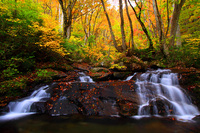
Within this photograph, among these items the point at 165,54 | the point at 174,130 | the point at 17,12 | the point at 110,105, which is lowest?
the point at 174,130

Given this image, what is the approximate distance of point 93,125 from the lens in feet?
11.2

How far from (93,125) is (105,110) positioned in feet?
3.35

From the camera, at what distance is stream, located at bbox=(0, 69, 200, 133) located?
3.30m

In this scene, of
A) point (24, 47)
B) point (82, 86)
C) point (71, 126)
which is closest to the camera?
point (71, 126)

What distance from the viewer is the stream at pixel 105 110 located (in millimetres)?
3303

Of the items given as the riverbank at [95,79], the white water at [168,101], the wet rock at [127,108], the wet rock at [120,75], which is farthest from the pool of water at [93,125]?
the wet rock at [120,75]

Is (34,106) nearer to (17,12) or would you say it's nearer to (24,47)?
(24,47)

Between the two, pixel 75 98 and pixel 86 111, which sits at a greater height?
pixel 75 98

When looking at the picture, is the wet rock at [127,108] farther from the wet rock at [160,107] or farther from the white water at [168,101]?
the wet rock at [160,107]

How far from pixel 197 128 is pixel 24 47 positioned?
31.2 feet

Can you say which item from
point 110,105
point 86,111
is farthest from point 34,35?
point 110,105

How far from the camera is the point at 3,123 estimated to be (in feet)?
11.4

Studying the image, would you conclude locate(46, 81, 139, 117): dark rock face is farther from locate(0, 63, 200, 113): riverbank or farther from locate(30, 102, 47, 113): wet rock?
locate(0, 63, 200, 113): riverbank

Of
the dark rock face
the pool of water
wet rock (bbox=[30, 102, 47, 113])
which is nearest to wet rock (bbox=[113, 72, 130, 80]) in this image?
the dark rock face
